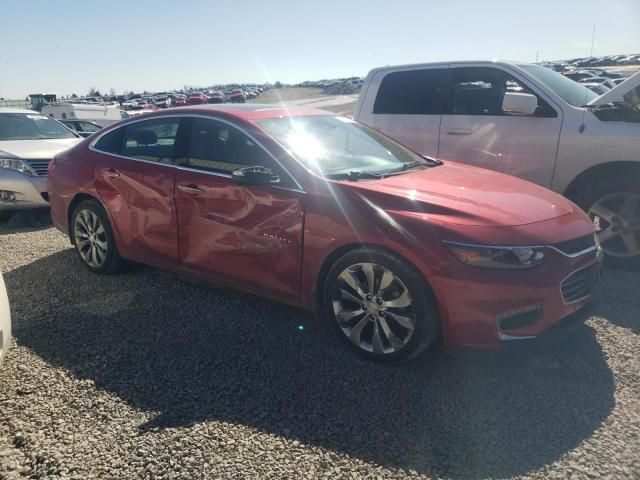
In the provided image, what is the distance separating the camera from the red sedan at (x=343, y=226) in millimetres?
2783

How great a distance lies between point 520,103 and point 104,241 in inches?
164

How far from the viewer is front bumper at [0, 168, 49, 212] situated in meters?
6.61

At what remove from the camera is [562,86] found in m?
5.24

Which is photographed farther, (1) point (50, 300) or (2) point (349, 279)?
(1) point (50, 300)

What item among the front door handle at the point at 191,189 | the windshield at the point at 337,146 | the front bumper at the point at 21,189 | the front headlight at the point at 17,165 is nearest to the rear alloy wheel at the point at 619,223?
the windshield at the point at 337,146

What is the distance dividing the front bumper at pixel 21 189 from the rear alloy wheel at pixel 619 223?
6657mm

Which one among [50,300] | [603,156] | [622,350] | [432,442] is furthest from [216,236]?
[603,156]

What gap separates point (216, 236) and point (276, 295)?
2.14 feet

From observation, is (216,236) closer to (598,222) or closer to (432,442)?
(432,442)

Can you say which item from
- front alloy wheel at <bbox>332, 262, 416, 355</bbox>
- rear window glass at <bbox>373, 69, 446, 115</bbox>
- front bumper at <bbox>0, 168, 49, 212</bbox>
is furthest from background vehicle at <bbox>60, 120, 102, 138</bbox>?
front alloy wheel at <bbox>332, 262, 416, 355</bbox>

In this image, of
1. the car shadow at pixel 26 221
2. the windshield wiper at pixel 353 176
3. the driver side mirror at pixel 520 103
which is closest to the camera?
the windshield wiper at pixel 353 176

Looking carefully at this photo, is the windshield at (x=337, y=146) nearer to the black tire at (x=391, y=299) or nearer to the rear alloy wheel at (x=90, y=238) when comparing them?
the black tire at (x=391, y=299)

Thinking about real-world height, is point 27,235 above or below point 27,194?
below

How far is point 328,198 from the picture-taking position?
10.4 feet
